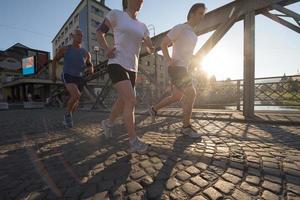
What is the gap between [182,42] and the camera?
319 cm

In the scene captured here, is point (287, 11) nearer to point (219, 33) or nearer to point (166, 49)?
point (219, 33)

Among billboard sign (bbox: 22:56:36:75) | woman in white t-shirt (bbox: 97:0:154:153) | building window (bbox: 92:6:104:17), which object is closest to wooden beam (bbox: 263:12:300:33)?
woman in white t-shirt (bbox: 97:0:154:153)

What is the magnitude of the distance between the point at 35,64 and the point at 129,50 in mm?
41594

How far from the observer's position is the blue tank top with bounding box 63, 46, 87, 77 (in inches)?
181

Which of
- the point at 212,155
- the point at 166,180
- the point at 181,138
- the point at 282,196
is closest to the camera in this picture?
the point at 282,196

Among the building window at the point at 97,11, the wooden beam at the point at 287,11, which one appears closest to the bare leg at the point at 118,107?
the wooden beam at the point at 287,11

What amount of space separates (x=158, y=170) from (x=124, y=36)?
1633mm

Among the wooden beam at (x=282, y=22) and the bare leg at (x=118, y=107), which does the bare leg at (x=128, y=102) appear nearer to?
the bare leg at (x=118, y=107)

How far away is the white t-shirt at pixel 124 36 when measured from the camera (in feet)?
8.33

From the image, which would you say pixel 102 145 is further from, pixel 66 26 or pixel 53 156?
pixel 66 26

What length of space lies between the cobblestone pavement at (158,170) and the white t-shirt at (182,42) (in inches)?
49.1

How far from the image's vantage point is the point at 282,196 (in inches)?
51.9

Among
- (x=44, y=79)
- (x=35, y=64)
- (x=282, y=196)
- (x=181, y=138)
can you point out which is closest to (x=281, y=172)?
(x=282, y=196)

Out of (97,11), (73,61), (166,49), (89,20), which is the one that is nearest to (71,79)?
(73,61)
